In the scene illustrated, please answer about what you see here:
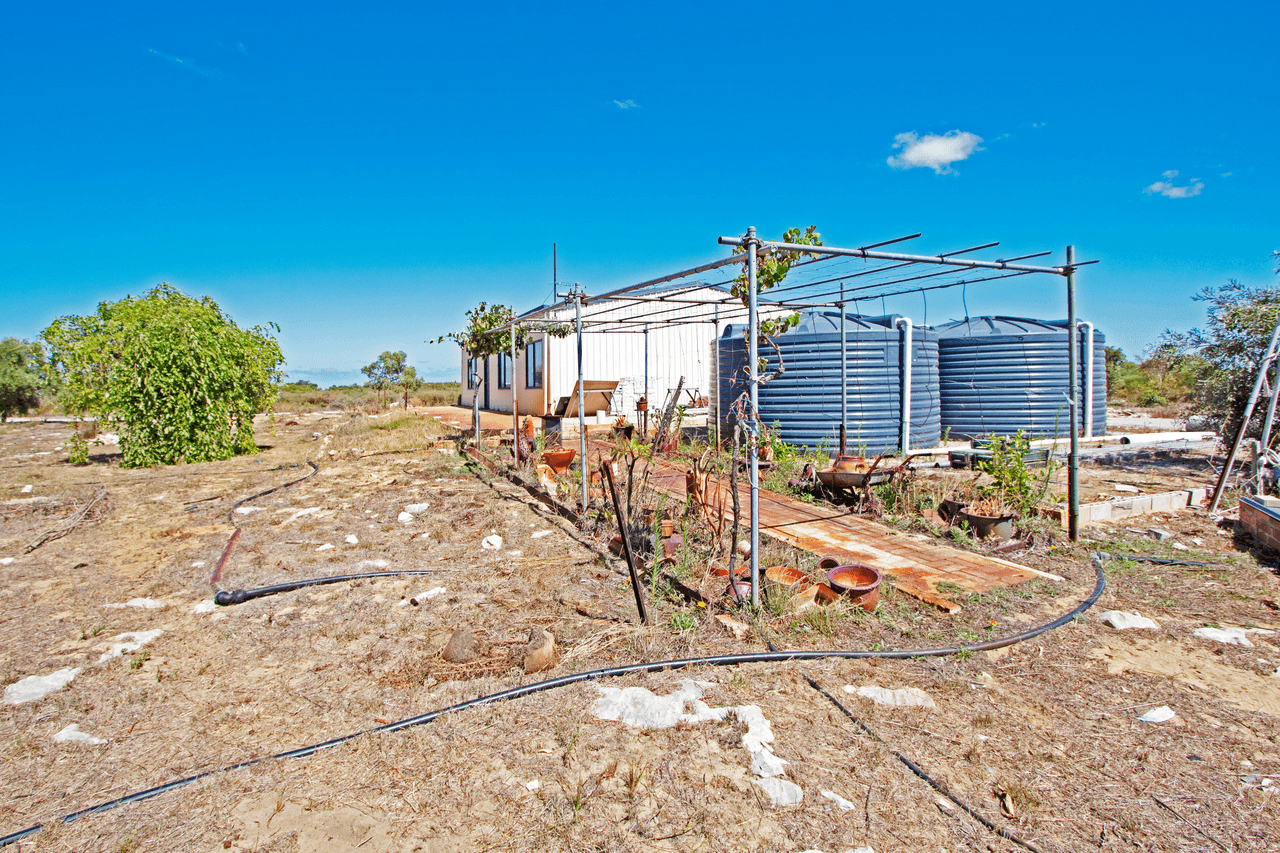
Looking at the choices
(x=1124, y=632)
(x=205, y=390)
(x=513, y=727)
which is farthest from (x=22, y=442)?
(x=1124, y=632)

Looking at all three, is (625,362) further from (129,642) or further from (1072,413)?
(129,642)

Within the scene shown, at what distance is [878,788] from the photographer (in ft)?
8.00

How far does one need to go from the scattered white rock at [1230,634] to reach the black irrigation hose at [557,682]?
55 cm

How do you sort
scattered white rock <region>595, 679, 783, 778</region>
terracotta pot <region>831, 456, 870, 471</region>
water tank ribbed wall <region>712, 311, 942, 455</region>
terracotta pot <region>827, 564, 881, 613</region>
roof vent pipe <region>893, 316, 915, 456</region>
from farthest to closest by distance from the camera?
1. roof vent pipe <region>893, 316, 915, 456</region>
2. water tank ribbed wall <region>712, 311, 942, 455</region>
3. terracotta pot <region>831, 456, 870, 471</region>
4. terracotta pot <region>827, 564, 881, 613</region>
5. scattered white rock <region>595, 679, 783, 778</region>

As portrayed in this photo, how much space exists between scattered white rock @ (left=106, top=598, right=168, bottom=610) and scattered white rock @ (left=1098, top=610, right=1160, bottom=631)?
5.80m

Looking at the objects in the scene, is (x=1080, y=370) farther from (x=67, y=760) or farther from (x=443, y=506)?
(x=67, y=760)

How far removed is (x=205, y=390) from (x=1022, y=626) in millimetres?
12010

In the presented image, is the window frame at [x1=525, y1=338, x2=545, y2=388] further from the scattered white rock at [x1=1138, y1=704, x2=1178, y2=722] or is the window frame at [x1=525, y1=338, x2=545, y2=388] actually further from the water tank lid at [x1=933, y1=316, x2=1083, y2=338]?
the scattered white rock at [x1=1138, y1=704, x2=1178, y2=722]

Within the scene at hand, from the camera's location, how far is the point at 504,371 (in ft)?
73.8

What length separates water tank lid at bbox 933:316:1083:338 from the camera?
455 inches

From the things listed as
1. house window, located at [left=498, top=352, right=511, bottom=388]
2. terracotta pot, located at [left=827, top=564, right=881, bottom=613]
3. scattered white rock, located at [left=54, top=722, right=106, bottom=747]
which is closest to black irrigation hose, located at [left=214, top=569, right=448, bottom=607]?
scattered white rock, located at [left=54, top=722, right=106, bottom=747]

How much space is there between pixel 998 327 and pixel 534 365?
11920mm

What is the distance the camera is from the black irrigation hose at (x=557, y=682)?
94.5 inches

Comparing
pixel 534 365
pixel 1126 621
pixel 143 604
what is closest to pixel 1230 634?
pixel 1126 621
